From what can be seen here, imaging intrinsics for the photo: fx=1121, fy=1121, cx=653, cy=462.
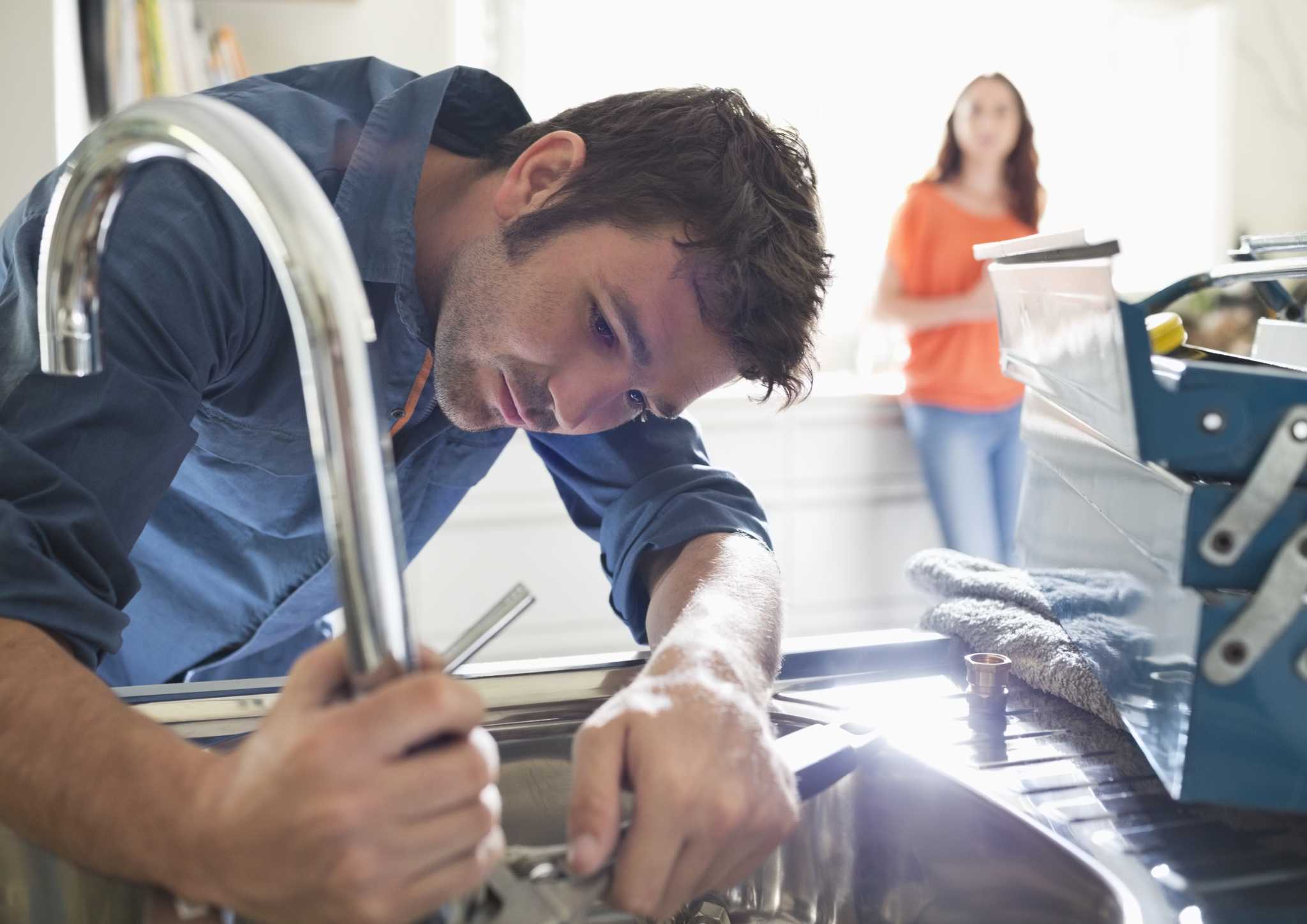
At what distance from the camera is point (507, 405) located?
3.11 feet

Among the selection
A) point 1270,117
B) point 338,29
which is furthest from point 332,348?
point 1270,117

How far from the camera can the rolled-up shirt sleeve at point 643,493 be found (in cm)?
95

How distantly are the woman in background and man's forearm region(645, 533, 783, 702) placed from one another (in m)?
1.79

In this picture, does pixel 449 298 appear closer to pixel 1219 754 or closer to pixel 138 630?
pixel 138 630

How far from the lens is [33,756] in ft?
1.63

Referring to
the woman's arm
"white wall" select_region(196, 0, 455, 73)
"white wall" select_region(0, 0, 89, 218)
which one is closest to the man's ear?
"white wall" select_region(0, 0, 89, 218)

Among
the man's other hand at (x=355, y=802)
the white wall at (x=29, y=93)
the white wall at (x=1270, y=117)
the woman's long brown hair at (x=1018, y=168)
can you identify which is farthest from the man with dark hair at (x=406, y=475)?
the white wall at (x=1270, y=117)

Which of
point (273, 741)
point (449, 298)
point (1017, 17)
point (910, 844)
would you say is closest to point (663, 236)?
point (449, 298)

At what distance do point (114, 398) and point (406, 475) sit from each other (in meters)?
0.48

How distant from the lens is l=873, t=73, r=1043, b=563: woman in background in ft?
8.47

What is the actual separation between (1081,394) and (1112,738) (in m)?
0.22

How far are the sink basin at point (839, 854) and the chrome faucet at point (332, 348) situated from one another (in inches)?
8.9

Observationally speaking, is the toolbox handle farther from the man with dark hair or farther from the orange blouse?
the orange blouse

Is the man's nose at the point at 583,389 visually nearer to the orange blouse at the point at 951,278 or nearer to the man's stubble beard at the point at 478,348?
the man's stubble beard at the point at 478,348
